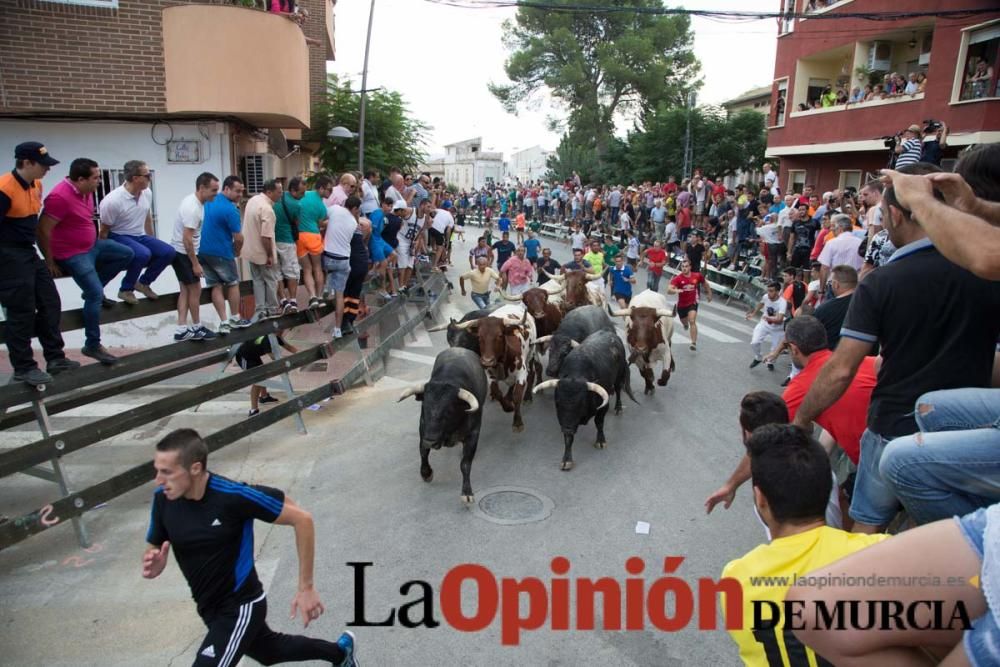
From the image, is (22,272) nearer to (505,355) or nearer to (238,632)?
(238,632)

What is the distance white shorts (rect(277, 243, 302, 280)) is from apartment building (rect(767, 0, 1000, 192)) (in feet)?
37.4

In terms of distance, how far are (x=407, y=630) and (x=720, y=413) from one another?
616cm

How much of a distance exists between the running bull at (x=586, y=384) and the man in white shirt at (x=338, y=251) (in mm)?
3593

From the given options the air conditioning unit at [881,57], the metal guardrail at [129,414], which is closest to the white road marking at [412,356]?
the metal guardrail at [129,414]

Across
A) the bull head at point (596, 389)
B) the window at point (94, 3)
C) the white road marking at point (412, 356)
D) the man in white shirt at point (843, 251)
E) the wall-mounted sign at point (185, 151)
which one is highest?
the window at point (94, 3)

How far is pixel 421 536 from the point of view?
20.5 ft

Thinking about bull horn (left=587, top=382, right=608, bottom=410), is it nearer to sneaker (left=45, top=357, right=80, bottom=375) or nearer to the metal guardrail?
Result: the metal guardrail

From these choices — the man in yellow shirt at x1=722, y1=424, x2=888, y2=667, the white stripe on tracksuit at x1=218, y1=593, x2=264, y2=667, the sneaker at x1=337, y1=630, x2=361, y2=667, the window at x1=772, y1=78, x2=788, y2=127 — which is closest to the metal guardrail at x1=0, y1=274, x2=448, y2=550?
the white stripe on tracksuit at x1=218, y1=593, x2=264, y2=667

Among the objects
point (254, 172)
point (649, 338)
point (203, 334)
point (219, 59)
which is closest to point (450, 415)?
point (203, 334)

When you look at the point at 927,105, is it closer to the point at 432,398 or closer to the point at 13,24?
the point at 432,398

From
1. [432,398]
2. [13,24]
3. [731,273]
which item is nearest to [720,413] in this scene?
[432,398]

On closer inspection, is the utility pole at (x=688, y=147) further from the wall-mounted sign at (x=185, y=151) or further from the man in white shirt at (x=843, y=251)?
the wall-mounted sign at (x=185, y=151)

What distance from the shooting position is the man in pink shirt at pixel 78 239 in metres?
6.68

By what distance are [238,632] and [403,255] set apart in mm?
11753
